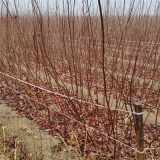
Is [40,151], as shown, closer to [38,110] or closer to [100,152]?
[100,152]

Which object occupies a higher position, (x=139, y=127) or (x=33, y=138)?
(x=139, y=127)

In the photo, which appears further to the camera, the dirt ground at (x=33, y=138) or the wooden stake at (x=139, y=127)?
the dirt ground at (x=33, y=138)

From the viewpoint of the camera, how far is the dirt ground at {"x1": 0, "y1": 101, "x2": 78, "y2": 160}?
5.08 ft

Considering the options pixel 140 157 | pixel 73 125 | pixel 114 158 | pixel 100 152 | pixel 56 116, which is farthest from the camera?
pixel 56 116

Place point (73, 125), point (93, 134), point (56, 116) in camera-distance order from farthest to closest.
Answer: point (56, 116)
point (73, 125)
point (93, 134)

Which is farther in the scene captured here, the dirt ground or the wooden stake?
the dirt ground

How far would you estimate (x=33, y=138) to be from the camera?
1.41 meters

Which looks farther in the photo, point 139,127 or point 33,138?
point 33,138

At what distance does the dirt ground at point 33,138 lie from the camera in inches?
60.9

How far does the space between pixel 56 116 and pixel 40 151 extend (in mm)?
659

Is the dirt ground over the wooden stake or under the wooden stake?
under

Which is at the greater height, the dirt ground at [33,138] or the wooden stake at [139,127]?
the wooden stake at [139,127]

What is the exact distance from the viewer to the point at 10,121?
2.13m

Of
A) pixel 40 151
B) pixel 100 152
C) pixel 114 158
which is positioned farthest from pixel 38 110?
pixel 114 158
